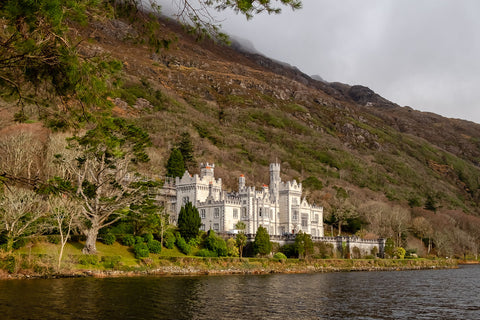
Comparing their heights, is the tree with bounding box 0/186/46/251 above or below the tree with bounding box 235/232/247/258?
above

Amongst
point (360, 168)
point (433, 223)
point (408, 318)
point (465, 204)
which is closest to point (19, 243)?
point (408, 318)

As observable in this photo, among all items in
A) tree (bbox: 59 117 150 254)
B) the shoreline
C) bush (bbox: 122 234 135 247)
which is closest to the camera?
the shoreline

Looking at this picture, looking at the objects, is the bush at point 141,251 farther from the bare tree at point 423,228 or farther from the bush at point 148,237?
the bare tree at point 423,228

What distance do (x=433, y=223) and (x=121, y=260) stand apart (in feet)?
312

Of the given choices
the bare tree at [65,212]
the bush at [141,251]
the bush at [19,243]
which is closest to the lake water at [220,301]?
the bare tree at [65,212]

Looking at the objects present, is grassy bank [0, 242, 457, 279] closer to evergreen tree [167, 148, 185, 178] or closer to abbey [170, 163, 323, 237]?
abbey [170, 163, 323, 237]

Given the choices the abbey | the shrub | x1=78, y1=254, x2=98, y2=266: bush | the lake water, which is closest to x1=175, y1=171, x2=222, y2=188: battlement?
the abbey

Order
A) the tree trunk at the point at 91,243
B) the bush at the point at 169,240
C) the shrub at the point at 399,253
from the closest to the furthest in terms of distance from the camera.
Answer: the tree trunk at the point at 91,243 < the bush at the point at 169,240 < the shrub at the point at 399,253

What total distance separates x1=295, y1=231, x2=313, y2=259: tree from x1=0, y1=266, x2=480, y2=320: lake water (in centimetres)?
2833

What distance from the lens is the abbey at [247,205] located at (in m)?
83.4

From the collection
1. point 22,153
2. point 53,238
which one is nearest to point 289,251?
point 53,238

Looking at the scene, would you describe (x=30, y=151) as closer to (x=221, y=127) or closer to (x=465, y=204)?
(x=221, y=127)

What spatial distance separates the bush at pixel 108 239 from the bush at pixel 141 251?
11.3 feet

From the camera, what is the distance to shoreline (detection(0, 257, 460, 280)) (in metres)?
48.2
